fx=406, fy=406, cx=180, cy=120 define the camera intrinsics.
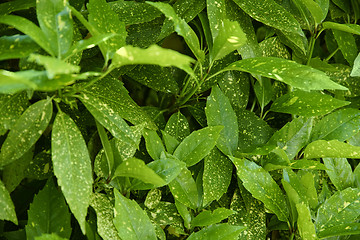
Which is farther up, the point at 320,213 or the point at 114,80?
the point at 114,80

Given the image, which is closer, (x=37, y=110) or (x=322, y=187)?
(x=37, y=110)

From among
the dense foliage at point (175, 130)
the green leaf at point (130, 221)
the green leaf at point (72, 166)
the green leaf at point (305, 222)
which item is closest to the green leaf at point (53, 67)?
the dense foliage at point (175, 130)

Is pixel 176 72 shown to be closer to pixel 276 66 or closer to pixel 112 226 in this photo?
pixel 276 66

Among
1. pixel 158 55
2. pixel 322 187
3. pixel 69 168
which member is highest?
pixel 158 55

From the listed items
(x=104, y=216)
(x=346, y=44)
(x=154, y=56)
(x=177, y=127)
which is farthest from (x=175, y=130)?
(x=346, y=44)

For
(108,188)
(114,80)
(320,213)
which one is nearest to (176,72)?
(114,80)

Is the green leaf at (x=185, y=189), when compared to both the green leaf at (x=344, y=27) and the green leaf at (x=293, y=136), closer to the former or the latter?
the green leaf at (x=293, y=136)

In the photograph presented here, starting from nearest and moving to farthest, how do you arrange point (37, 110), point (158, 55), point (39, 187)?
point (158, 55) < point (37, 110) < point (39, 187)
